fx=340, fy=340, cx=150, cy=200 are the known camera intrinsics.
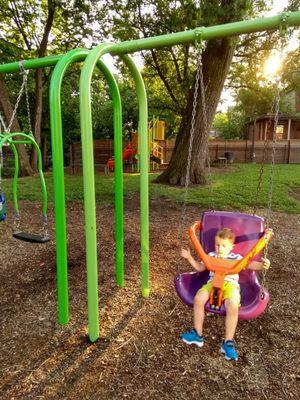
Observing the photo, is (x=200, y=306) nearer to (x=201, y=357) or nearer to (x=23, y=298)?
(x=201, y=357)

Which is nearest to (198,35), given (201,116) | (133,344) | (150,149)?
(133,344)

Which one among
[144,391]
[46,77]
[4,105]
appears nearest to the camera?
[144,391]

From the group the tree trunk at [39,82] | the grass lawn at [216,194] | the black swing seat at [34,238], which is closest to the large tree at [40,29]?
the tree trunk at [39,82]

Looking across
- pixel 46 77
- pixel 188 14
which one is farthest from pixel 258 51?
pixel 46 77

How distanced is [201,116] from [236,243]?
6109 millimetres

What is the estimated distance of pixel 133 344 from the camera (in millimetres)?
2562

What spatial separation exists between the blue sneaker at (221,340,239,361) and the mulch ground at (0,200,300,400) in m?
0.05

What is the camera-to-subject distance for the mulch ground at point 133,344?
214 cm

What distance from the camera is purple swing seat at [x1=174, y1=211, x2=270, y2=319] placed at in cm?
264

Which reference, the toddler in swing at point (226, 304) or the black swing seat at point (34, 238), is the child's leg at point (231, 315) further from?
the black swing seat at point (34, 238)

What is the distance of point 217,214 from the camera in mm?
3023

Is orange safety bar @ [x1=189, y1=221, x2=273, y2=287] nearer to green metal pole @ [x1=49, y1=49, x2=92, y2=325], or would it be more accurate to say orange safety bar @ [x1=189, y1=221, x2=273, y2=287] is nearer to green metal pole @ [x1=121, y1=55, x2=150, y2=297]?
green metal pole @ [x1=121, y1=55, x2=150, y2=297]

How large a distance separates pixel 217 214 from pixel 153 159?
37.4ft

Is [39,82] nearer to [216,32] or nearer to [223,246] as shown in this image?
[216,32]
